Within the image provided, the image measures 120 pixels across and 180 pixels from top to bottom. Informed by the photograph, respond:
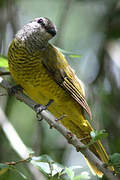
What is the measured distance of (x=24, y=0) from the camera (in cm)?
612

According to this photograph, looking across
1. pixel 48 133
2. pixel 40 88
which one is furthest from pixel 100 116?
pixel 40 88

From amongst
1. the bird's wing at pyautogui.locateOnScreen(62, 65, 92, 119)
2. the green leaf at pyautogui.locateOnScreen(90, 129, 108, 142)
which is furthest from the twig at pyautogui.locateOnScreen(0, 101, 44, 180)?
the green leaf at pyautogui.locateOnScreen(90, 129, 108, 142)

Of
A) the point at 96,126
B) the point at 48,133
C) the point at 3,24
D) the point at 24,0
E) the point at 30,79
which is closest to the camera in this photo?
the point at 30,79

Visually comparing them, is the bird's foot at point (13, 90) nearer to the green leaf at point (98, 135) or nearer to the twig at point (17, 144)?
the twig at point (17, 144)

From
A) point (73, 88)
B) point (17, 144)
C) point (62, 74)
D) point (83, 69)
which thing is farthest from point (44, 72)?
point (83, 69)

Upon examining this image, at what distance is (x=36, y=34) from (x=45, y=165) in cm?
145

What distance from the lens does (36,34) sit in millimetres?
3887

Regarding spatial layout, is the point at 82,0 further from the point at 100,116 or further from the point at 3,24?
the point at 100,116

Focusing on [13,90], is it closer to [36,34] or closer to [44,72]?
[44,72]

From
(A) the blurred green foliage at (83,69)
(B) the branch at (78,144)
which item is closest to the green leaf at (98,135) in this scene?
(B) the branch at (78,144)

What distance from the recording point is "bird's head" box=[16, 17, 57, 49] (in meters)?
3.82

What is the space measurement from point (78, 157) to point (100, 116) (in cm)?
102

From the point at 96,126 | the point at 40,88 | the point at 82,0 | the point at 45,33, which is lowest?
the point at 96,126

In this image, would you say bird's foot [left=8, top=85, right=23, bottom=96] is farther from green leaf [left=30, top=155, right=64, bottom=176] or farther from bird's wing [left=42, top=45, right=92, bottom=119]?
green leaf [left=30, top=155, right=64, bottom=176]
